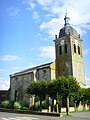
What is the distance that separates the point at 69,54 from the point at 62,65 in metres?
2.93

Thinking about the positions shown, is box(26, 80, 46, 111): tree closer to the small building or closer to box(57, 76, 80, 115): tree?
box(57, 76, 80, 115): tree

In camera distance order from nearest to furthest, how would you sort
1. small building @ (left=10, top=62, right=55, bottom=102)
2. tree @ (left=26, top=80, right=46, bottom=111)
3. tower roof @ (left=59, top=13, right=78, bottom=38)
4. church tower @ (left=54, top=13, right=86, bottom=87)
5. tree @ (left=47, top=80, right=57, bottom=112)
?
1. tree @ (left=47, top=80, right=57, bottom=112)
2. tree @ (left=26, top=80, right=46, bottom=111)
3. small building @ (left=10, top=62, right=55, bottom=102)
4. church tower @ (left=54, top=13, right=86, bottom=87)
5. tower roof @ (left=59, top=13, right=78, bottom=38)

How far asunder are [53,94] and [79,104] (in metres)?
10.3

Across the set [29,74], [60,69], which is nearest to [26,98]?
[29,74]

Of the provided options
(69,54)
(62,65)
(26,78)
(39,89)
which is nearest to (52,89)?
(39,89)

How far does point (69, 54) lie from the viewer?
42.7 meters

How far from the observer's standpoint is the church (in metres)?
41.8

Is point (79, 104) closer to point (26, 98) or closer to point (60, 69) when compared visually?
point (60, 69)

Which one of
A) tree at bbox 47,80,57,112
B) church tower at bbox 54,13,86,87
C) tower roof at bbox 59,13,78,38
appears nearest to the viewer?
tree at bbox 47,80,57,112

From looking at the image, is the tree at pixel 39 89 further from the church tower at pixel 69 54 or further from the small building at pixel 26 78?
the church tower at pixel 69 54

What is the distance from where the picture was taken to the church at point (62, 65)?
41.8m

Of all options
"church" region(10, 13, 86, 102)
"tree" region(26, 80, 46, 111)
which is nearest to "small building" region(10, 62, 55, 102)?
"church" region(10, 13, 86, 102)

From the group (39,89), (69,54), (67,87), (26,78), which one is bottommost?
(39,89)

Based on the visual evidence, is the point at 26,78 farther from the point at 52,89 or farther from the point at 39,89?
the point at 52,89
